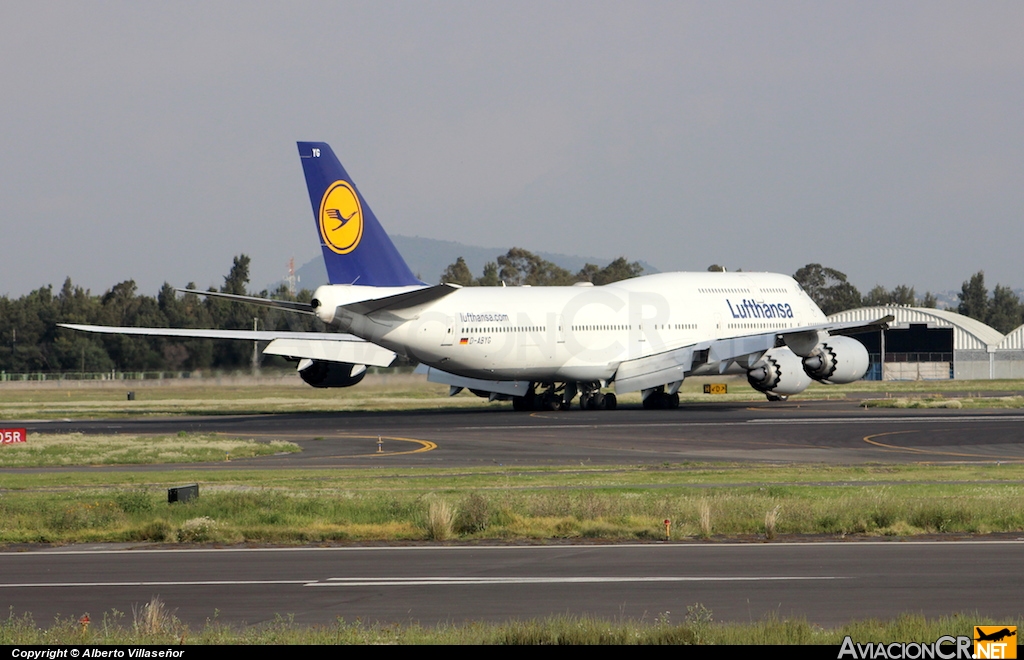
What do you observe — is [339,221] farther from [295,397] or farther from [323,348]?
[295,397]

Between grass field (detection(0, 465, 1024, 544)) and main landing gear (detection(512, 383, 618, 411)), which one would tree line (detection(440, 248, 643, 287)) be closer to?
main landing gear (detection(512, 383, 618, 411))

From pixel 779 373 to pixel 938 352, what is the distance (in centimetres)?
5960

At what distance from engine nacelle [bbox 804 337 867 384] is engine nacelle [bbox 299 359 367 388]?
20.0 meters

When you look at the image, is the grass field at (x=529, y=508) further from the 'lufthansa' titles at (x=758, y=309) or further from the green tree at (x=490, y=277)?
the green tree at (x=490, y=277)

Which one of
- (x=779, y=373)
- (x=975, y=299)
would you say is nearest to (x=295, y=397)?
(x=779, y=373)

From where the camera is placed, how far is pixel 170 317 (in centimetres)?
10812

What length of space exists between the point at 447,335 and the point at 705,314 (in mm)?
15015

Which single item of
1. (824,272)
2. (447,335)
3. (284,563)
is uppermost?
(824,272)

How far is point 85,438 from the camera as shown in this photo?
40.8 meters

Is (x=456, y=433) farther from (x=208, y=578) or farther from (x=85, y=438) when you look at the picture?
(x=208, y=578)

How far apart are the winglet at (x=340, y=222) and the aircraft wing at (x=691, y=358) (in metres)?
13.6

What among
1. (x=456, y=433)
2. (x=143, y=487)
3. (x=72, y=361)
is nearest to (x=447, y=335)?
(x=456, y=433)

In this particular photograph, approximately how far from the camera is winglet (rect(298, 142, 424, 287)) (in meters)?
46.6

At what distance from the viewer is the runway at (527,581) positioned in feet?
44.9
